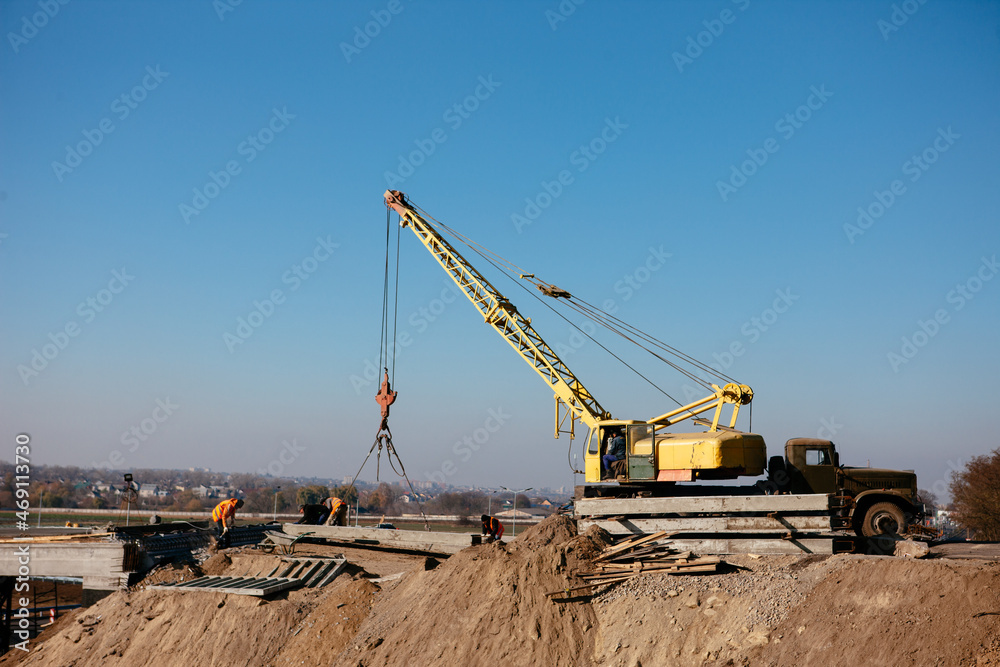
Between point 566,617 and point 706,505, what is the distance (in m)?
3.83

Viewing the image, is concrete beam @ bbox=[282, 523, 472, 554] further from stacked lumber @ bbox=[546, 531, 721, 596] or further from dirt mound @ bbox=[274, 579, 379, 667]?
stacked lumber @ bbox=[546, 531, 721, 596]

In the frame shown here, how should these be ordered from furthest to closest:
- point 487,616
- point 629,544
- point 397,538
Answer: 1. point 397,538
2. point 629,544
3. point 487,616

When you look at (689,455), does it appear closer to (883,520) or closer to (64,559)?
(883,520)

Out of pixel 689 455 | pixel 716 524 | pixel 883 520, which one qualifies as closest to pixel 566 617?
pixel 716 524

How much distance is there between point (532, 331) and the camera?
81.2 feet

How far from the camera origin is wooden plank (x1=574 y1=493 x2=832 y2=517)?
1314 cm

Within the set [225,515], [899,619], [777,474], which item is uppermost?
[777,474]

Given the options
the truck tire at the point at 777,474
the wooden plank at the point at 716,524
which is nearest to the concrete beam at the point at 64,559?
the wooden plank at the point at 716,524

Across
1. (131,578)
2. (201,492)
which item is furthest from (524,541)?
(201,492)

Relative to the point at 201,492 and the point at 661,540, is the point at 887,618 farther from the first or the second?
the point at 201,492

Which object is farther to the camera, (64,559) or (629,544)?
(64,559)

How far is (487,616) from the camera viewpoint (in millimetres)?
11711

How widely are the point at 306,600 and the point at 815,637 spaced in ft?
32.6

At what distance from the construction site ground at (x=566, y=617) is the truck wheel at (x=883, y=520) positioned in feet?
3.56
